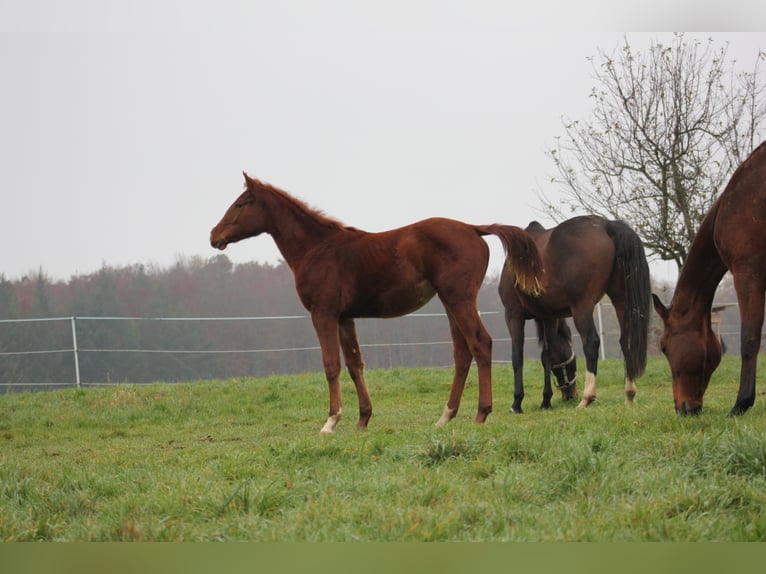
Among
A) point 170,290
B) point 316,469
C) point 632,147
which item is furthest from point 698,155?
point 170,290

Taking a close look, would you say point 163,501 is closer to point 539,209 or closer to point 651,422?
point 651,422

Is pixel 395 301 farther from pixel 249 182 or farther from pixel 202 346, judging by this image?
pixel 202 346

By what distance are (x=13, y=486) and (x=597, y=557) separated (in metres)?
3.86

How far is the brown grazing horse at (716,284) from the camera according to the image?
17.8 feet

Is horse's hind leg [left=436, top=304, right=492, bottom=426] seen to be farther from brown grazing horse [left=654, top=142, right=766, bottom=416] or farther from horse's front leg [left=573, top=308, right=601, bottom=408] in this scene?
horse's front leg [left=573, top=308, right=601, bottom=408]

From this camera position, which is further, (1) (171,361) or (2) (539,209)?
(1) (171,361)

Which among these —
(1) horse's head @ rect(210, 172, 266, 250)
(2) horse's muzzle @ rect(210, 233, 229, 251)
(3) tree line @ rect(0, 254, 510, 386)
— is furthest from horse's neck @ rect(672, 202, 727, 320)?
(3) tree line @ rect(0, 254, 510, 386)

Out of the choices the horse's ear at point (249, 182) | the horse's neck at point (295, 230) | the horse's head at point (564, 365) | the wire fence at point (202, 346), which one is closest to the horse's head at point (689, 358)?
the horse's head at point (564, 365)

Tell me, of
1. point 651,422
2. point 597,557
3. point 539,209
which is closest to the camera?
point 597,557

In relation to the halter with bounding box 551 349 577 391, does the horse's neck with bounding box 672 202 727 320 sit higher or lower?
higher

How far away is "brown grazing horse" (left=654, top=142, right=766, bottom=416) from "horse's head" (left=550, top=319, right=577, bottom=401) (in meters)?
3.16

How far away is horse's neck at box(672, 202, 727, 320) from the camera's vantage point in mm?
6067

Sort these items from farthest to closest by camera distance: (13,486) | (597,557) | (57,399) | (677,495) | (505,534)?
(57,399) → (13,486) → (677,495) → (505,534) → (597,557)

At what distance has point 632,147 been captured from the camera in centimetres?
1764
